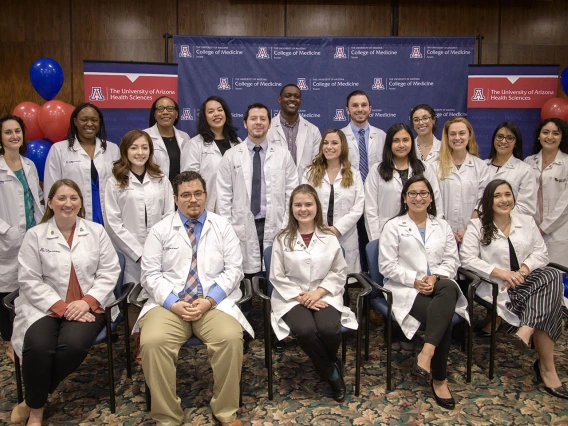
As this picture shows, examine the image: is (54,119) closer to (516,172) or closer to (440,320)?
(440,320)

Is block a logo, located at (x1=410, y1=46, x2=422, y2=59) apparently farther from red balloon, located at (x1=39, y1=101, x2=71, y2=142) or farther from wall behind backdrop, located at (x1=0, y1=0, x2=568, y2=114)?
red balloon, located at (x1=39, y1=101, x2=71, y2=142)

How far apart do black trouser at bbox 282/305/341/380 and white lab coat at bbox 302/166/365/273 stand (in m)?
0.86

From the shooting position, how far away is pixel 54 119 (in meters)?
4.57

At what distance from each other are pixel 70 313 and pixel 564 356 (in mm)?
3199

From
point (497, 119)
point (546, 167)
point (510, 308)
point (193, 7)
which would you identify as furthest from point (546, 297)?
point (193, 7)

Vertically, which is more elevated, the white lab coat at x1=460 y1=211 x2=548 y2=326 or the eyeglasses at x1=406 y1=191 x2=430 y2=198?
the eyeglasses at x1=406 y1=191 x2=430 y2=198

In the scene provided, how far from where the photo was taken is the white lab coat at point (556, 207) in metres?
4.00

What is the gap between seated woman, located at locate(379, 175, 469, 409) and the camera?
2791 mm

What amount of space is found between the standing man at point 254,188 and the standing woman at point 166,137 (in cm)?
54

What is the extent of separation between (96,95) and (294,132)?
235 centimetres

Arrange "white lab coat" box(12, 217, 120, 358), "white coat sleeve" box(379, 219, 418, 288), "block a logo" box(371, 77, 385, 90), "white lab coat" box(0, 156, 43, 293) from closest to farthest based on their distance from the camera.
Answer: "white lab coat" box(12, 217, 120, 358) → "white coat sleeve" box(379, 219, 418, 288) → "white lab coat" box(0, 156, 43, 293) → "block a logo" box(371, 77, 385, 90)

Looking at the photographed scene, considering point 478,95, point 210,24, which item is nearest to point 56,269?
point 210,24

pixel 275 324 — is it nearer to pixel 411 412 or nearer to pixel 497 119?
pixel 411 412

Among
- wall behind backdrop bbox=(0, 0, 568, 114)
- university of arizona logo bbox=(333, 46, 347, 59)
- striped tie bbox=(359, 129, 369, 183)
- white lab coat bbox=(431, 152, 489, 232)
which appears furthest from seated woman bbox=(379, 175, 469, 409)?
wall behind backdrop bbox=(0, 0, 568, 114)
